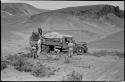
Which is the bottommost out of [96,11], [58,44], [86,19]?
[58,44]

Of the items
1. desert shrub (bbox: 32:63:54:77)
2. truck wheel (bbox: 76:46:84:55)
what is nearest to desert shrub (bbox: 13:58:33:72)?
desert shrub (bbox: 32:63:54:77)

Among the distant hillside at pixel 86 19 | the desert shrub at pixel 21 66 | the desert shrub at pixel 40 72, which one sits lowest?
the desert shrub at pixel 40 72

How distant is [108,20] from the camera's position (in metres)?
68.3

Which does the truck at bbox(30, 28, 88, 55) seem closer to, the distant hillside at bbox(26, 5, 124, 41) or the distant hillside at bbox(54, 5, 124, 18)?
the distant hillside at bbox(26, 5, 124, 41)

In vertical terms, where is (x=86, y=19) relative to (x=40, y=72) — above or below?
above

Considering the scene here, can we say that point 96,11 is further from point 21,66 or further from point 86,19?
point 21,66

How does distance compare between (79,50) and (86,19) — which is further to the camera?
(86,19)

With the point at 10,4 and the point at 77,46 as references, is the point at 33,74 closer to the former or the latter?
the point at 77,46

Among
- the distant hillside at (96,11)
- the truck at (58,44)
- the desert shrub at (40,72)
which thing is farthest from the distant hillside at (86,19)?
the desert shrub at (40,72)

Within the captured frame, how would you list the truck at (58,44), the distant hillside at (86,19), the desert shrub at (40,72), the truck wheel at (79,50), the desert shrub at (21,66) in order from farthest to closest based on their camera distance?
the distant hillside at (86,19)
the truck wheel at (79,50)
the truck at (58,44)
the desert shrub at (21,66)
the desert shrub at (40,72)

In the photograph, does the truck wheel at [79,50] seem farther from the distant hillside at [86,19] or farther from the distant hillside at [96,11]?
the distant hillside at [96,11]

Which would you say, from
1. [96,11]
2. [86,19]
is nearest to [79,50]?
[86,19]

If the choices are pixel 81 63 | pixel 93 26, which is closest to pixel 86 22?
pixel 93 26

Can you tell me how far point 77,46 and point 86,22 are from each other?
144 ft
